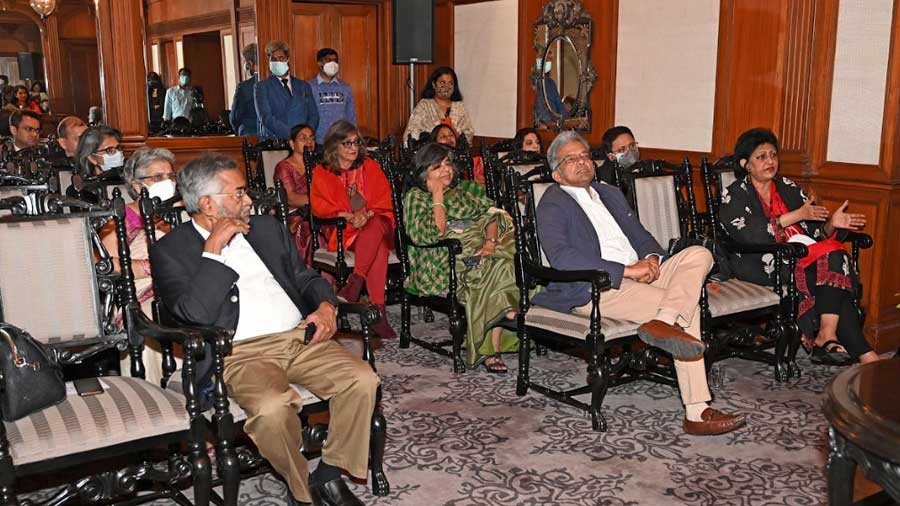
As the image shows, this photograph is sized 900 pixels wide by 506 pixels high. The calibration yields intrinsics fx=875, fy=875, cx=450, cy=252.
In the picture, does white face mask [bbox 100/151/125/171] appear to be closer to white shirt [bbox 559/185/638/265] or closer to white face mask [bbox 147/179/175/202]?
white face mask [bbox 147/179/175/202]

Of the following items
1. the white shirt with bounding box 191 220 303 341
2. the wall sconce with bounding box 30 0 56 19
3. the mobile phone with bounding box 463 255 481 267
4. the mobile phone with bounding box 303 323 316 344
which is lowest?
the mobile phone with bounding box 463 255 481 267

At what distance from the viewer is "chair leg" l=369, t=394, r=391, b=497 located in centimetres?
290

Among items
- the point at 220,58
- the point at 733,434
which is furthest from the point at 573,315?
the point at 220,58

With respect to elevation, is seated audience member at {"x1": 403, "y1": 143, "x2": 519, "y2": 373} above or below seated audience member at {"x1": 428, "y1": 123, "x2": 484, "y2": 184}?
below

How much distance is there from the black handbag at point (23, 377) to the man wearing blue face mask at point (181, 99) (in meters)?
6.65

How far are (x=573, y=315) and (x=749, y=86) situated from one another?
98.9 inches

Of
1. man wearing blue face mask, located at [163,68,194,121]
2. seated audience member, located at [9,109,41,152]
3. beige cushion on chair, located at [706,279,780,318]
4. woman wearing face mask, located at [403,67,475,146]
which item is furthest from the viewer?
man wearing blue face mask, located at [163,68,194,121]

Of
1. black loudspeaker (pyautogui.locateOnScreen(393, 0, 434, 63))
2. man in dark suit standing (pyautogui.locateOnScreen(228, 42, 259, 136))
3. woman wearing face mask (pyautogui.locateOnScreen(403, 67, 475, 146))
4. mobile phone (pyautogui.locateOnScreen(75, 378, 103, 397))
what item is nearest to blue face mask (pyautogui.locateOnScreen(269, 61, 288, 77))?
man in dark suit standing (pyautogui.locateOnScreen(228, 42, 259, 136))

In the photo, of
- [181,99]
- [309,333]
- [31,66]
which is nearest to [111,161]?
[309,333]

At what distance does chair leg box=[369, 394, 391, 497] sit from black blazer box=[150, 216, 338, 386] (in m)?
A: 0.47

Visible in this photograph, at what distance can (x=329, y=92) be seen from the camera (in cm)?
739

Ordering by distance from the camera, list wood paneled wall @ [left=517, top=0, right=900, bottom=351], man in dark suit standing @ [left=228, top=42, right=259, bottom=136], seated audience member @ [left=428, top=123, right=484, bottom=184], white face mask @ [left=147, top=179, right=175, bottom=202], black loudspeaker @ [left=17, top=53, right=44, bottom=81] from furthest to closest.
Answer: black loudspeaker @ [left=17, top=53, right=44, bottom=81], man in dark suit standing @ [left=228, top=42, right=259, bottom=136], seated audience member @ [left=428, top=123, right=484, bottom=184], wood paneled wall @ [left=517, top=0, right=900, bottom=351], white face mask @ [left=147, top=179, right=175, bottom=202]

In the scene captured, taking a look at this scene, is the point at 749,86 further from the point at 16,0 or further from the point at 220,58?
the point at 16,0

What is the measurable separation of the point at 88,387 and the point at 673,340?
210cm
